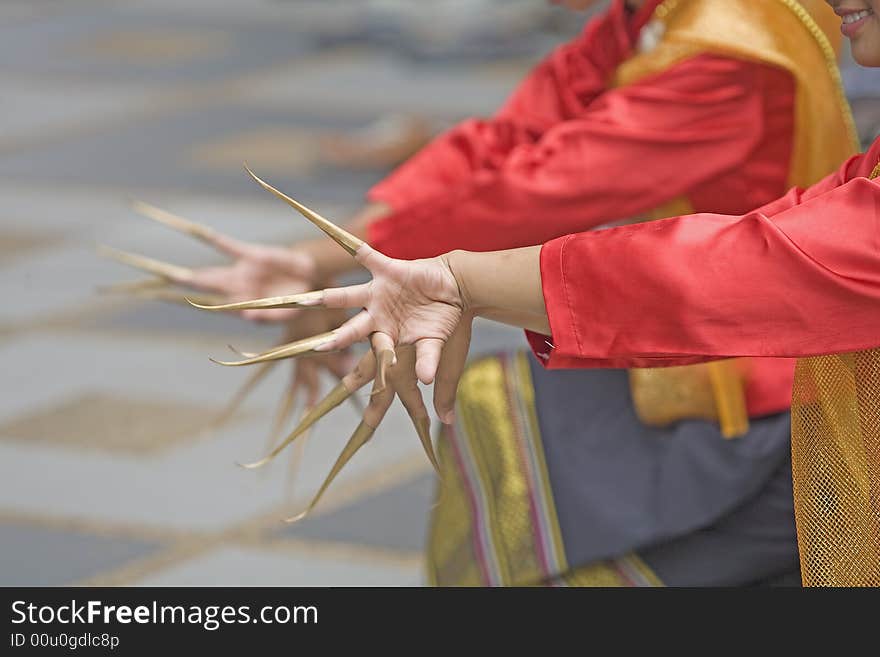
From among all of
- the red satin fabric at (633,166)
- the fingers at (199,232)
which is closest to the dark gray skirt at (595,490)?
the red satin fabric at (633,166)

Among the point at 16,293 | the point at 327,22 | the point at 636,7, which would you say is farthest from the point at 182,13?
the point at 636,7

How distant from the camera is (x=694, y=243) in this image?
4.22 ft

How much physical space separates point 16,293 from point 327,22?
5.20 m

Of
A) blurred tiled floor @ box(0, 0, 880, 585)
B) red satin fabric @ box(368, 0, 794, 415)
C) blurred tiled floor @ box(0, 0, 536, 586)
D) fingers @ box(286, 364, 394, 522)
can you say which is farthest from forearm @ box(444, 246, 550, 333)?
blurred tiled floor @ box(0, 0, 536, 586)

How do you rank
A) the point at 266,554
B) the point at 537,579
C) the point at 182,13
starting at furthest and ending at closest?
the point at 182,13 → the point at 266,554 → the point at 537,579

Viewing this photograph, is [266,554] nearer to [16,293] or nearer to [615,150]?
[615,150]

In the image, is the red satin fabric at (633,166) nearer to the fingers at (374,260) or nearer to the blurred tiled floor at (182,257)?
the blurred tiled floor at (182,257)

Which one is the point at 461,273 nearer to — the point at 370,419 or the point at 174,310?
the point at 370,419

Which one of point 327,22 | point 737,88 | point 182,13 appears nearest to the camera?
point 737,88

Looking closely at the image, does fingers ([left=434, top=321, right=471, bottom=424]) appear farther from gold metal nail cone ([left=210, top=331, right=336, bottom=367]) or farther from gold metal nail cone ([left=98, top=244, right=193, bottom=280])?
gold metal nail cone ([left=98, top=244, right=193, bottom=280])

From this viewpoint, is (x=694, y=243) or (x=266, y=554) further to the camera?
(x=266, y=554)

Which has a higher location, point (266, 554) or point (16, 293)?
point (16, 293)

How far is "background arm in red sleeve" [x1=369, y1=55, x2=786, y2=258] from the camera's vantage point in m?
1.84
